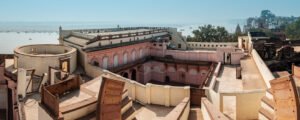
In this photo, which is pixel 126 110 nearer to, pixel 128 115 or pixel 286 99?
pixel 128 115

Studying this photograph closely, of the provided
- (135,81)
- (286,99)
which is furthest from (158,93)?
(286,99)

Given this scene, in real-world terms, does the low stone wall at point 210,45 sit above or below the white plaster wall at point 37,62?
above

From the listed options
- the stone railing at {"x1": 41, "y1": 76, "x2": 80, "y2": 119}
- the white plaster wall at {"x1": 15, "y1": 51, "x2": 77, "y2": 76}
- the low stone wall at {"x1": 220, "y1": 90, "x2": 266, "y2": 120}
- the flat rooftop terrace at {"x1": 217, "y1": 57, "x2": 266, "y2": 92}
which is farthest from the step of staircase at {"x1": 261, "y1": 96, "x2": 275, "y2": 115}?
the white plaster wall at {"x1": 15, "y1": 51, "x2": 77, "y2": 76}

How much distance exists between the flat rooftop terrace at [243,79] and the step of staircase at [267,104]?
5071 mm

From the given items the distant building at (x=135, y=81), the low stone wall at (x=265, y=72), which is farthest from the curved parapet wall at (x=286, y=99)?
the low stone wall at (x=265, y=72)

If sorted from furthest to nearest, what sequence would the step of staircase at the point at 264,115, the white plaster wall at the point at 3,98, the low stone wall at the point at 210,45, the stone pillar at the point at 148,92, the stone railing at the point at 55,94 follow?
1. the low stone wall at the point at 210,45
2. the white plaster wall at the point at 3,98
3. the stone pillar at the point at 148,92
4. the step of staircase at the point at 264,115
5. the stone railing at the point at 55,94

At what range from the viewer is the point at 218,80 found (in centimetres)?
2575

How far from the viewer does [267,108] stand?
13922mm

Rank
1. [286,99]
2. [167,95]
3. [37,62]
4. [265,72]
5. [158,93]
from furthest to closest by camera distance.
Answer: [37,62] < [265,72] < [158,93] < [167,95] < [286,99]

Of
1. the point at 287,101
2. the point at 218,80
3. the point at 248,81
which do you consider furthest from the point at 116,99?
the point at 218,80

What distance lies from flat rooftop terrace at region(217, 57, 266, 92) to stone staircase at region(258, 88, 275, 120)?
507 centimetres

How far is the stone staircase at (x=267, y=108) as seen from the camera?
43.9ft

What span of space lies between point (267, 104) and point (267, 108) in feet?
0.69

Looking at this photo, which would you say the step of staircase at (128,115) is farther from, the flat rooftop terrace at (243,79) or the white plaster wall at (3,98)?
the white plaster wall at (3,98)
